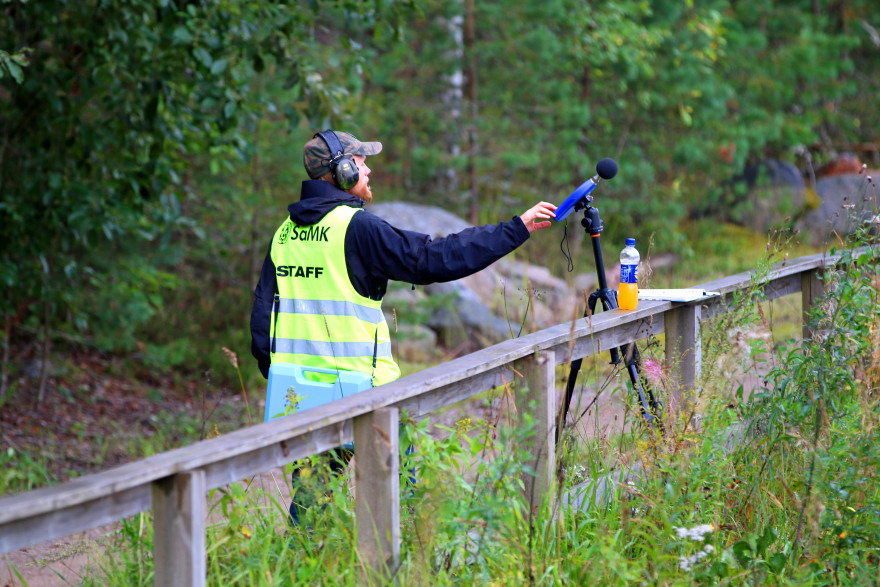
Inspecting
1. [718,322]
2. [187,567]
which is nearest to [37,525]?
[187,567]

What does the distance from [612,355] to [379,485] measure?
5.85 feet

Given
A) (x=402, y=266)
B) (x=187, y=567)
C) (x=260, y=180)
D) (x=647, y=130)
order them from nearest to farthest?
1. (x=187, y=567)
2. (x=402, y=266)
3. (x=260, y=180)
4. (x=647, y=130)

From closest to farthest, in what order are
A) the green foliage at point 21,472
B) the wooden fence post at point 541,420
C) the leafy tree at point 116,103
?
the wooden fence post at point 541,420, the leafy tree at point 116,103, the green foliage at point 21,472

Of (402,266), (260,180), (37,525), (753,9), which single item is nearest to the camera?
(37,525)

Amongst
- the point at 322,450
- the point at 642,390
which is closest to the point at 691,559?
the point at 642,390

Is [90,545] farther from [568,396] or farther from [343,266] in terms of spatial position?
[568,396]

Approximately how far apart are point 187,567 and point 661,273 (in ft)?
39.4

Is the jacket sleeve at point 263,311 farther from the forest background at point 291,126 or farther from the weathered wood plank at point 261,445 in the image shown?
the forest background at point 291,126

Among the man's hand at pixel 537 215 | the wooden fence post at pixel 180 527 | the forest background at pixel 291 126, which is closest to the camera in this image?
the wooden fence post at pixel 180 527

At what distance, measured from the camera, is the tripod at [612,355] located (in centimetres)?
374

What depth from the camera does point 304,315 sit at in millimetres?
3705

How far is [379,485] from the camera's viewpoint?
9.11 ft

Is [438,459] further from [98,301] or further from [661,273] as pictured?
[661,273]

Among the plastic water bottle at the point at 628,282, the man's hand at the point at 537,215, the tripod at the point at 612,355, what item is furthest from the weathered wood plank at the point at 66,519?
the plastic water bottle at the point at 628,282
